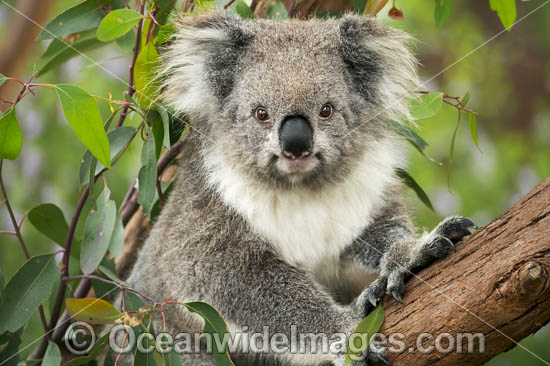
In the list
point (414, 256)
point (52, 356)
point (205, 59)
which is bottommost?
point (52, 356)

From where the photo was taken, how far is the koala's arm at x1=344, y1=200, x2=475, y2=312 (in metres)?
2.49

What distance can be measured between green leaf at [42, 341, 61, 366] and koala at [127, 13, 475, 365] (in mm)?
573

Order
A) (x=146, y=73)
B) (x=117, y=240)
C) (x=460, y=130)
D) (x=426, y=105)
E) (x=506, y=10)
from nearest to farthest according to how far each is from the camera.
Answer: (x=506, y=10) → (x=146, y=73) → (x=426, y=105) → (x=117, y=240) → (x=460, y=130)

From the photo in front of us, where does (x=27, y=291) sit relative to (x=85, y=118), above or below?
below

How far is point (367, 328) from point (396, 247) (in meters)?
0.42

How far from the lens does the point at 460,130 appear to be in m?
5.87

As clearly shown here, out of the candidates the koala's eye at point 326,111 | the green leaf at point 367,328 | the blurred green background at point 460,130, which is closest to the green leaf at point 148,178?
the koala's eye at point 326,111

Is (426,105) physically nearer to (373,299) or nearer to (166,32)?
(373,299)

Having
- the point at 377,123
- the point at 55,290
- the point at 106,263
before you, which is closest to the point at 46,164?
the point at 55,290

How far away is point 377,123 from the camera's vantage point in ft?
9.77

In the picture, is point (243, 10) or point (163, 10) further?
point (243, 10)

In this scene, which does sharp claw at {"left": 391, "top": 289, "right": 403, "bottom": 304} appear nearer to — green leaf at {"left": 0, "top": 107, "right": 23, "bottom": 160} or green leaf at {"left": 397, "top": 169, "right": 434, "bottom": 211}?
green leaf at {"left": 397, "top": 169, "right": 434, "bottom": 211}

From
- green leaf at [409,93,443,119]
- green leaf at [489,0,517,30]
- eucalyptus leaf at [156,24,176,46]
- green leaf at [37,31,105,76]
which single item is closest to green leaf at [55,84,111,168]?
eucalyptus leaf at [156,24,176,46]
